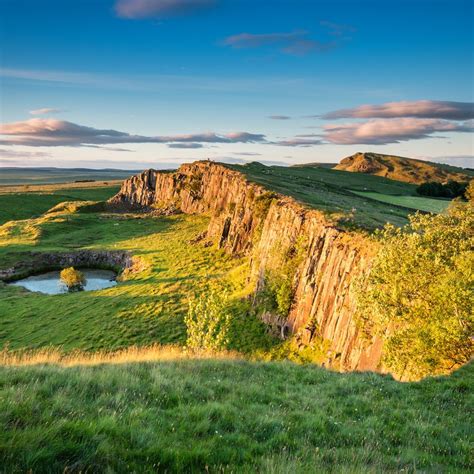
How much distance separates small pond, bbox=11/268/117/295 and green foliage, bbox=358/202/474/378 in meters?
61.5

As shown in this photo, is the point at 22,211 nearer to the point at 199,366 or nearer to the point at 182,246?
the point at 182,246

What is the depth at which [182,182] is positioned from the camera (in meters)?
126

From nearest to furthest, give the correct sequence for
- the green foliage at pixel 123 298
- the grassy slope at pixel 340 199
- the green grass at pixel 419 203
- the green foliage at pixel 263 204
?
1. the green foliage at pixel 123 298
2. the grassy slope at pixel 340 199
3. the green foliage at pixel 263 204
4. the green grass at pixel 419 203

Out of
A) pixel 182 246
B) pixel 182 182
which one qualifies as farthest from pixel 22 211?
pixel 182 246

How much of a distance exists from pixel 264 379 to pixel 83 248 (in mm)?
84965

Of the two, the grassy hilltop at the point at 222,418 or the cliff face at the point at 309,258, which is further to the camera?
the cliff face at the point at 309,258

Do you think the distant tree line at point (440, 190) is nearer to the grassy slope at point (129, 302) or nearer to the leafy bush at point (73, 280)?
the grassy slope at point (129, 302)

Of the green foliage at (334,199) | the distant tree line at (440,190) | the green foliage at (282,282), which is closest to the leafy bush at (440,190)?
the distant tree line at (440,190)

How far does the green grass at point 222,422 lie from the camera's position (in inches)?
303

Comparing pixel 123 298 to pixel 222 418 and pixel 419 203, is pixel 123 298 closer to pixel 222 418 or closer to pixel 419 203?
pixel 222 418

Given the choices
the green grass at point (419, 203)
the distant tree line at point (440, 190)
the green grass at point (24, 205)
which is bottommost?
the green grass at point (24, 205)

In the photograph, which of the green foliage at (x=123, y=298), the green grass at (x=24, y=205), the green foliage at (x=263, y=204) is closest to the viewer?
the green foliage at (x=123, y=298)

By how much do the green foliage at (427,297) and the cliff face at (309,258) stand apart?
17.8ft

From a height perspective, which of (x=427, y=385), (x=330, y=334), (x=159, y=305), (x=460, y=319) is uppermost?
(x=460, y=319)
